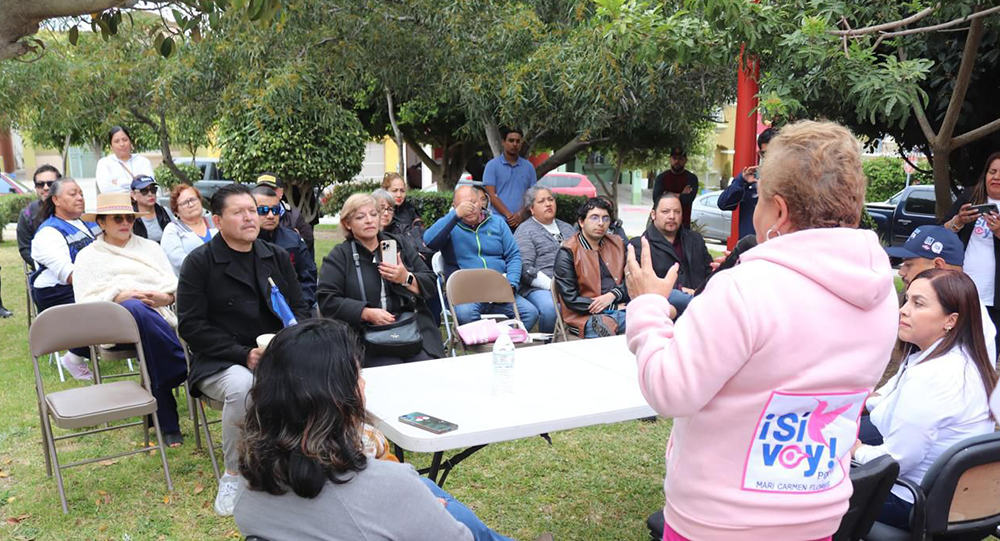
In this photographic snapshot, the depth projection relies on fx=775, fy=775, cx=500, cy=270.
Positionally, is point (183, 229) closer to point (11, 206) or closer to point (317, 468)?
point (317, 468)

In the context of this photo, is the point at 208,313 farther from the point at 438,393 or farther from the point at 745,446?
the point at 745,446

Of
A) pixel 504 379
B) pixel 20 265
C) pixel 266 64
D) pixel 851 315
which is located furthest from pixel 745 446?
pixel 20 265

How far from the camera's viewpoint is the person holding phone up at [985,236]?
5301 mm

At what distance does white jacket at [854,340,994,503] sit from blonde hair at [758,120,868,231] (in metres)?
1.26

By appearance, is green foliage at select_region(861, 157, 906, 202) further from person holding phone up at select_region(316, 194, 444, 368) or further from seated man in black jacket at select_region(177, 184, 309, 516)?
seated man in black jacket at select_region(177, 184, 309, 516)

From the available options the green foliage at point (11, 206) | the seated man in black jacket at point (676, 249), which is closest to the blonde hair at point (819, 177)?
the seated man in black jacket at point (676, 249)

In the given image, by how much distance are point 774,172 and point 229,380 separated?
123 inches

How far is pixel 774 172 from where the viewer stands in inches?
67.0

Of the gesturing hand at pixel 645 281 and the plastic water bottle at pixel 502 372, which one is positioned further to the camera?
the plastic water bottle at pixel 502 372

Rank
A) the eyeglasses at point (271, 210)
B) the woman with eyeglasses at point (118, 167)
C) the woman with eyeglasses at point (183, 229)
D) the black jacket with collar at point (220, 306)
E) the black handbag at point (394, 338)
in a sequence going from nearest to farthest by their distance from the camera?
the black jacket with collar at point (220, 306) → the black handbag at point (394, 338) → the eyeglasses at point (271, 210) → the woman with eyeglasses at point (183, 229) → the woman with eyeglasses at point (118, 167)

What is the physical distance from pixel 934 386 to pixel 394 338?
2889 millimetres

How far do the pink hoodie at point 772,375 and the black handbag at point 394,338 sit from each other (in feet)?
9.76

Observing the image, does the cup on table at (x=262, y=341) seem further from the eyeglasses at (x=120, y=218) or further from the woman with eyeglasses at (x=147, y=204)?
the woman with eyeglasses at (x=147, y=204)

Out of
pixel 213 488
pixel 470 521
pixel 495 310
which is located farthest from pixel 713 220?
pixel 470 521
